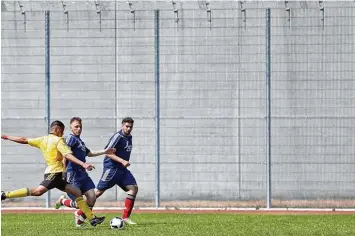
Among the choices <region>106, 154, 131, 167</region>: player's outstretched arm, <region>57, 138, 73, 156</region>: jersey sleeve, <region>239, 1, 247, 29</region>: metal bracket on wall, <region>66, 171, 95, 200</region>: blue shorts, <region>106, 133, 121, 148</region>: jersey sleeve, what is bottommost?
<region>66, 171, 95, 200</region>: blue shorts

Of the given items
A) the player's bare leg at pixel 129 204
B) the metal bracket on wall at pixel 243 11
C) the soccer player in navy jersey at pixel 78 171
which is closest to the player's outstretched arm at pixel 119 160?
the soccer player in navy jersey at pixel 78 171

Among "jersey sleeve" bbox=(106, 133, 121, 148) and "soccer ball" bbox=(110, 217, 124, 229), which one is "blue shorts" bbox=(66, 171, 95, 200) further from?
"soccer ball" bbox=(110, 217, 124, 229)

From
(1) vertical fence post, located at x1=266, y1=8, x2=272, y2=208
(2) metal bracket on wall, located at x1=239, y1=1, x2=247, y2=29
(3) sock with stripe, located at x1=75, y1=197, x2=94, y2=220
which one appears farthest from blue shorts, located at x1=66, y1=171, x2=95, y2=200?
(2) metal bracket on wall, located at x1=239, y1=1, x2=247, y2=29

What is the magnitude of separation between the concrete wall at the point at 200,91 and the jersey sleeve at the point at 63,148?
24.8 feet

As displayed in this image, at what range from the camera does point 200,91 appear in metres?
24.0

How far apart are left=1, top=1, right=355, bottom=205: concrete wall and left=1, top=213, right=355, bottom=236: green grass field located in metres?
2.70

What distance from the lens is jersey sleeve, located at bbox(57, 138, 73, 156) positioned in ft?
54.2

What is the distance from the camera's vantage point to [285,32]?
23.9 m

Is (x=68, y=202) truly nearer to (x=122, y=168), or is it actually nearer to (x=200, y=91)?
(x=122, y=168)

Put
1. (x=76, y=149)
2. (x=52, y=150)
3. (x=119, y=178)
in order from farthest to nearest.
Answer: (x=119, y=178), (x=76, y=149), (x=52, y=150)

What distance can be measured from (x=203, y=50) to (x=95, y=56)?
7.85ft

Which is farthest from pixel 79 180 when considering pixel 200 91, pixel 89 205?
pixel 200 91

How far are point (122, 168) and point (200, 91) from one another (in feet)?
19.6

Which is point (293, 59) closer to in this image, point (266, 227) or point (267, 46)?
point (267, 46)
